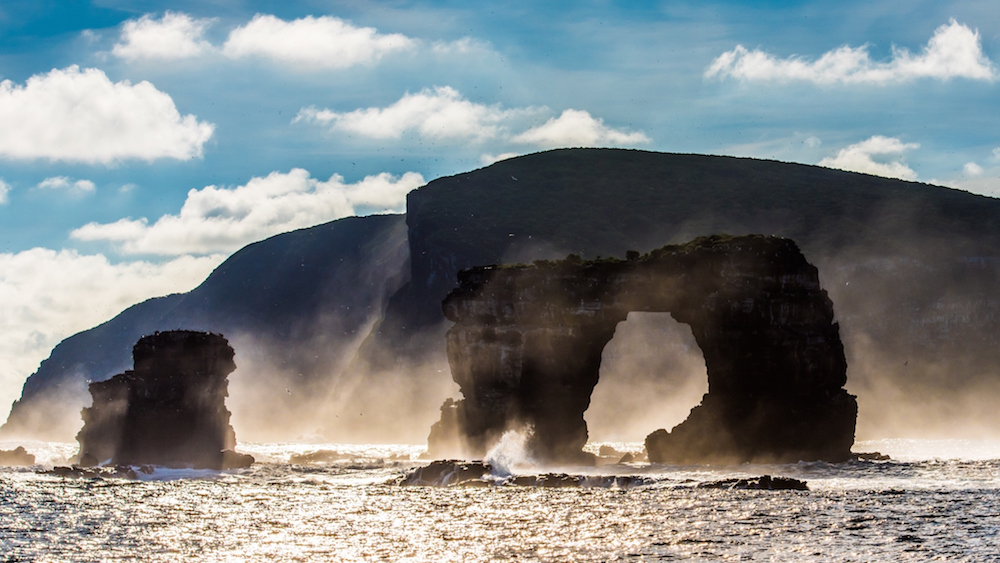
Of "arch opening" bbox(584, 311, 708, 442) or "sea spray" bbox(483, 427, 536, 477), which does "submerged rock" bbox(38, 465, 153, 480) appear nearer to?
A: "sea spray" bbox(483, 427, 536, 477)

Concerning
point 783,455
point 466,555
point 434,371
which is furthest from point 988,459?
point 434,371

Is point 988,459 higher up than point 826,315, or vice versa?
point 826,315

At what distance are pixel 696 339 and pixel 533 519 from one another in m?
39.2

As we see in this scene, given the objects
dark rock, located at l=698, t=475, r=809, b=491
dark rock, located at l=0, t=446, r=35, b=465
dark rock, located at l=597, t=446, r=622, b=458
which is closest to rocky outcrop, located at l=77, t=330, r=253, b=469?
dark rock, located at l=0, t=446, r=35, b=465

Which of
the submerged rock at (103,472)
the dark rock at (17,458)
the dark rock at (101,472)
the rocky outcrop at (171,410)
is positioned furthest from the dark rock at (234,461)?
the dark rock at (17,458)

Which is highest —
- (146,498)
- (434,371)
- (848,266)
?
(848,266)

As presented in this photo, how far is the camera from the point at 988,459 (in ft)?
271

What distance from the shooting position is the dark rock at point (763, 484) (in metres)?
62.8

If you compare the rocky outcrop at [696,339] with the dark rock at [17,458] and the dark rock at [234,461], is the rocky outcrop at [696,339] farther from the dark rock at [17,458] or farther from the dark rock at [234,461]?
the dark rock at [17,458]

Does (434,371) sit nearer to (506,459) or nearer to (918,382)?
(918,382)

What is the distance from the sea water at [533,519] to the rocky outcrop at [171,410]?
73.5 feet

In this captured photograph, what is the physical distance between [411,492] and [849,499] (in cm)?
2601

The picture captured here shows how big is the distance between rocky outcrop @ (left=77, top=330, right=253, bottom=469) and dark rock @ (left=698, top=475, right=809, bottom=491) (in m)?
52.9

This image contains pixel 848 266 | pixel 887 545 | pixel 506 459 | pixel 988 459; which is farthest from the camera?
pixel 848 266
